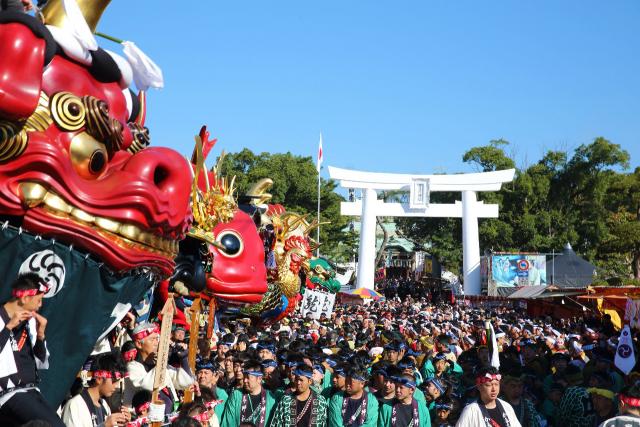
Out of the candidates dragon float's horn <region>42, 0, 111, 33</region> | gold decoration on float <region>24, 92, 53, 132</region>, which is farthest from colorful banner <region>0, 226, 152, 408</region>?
dragon float's horn <region>42, 0, 111, 33</region>

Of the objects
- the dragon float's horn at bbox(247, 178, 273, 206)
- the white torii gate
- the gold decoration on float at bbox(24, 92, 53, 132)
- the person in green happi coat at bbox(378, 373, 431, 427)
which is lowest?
the person in green happi coat at bbox(378, 373, 431, 427)

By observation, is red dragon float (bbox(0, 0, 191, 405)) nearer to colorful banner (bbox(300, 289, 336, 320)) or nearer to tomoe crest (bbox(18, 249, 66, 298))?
tomoe crest (bbox(18, 249, 66, 298))

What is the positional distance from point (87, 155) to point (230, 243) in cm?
476

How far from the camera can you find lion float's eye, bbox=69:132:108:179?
6.19m

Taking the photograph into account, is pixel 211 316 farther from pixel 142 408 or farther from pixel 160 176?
pixel 142 408

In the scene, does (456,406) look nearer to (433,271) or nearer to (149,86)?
(149,86)

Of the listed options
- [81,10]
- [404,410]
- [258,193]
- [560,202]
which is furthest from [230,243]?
[560,202]

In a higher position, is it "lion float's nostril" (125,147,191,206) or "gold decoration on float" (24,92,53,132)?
"gold decoration on float" (24,92,53,132)

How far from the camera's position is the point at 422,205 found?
113ft

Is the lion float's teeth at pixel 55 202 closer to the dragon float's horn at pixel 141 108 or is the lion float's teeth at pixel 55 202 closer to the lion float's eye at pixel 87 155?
the lion float's eye at pixel 87 155

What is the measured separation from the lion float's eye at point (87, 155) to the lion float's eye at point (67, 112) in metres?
0.09

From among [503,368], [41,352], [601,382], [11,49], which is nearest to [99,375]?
[41,352]

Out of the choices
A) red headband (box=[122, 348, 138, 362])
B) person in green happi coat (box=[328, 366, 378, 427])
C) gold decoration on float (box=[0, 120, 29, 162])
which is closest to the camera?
gold decoration on float (box=[0, 120, 29, 162])

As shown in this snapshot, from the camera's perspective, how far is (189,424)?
4223mm
